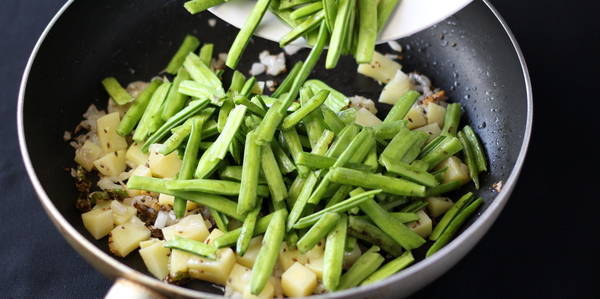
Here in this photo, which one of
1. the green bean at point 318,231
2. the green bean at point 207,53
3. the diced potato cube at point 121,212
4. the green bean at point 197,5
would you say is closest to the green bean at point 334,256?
the green bean at point 318,231

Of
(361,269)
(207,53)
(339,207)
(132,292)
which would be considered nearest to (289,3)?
(207,53)

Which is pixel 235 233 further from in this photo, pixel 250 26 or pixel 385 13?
pixel 385 13

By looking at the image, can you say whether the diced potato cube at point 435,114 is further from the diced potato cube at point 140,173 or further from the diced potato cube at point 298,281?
the diced potato cube at point 140,173

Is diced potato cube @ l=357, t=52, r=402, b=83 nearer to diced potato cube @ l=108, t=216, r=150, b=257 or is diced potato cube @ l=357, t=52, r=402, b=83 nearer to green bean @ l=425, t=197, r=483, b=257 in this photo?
green bean @ l=425, t=197, r=483, b=257

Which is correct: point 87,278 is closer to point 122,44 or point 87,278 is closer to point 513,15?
point 122,44

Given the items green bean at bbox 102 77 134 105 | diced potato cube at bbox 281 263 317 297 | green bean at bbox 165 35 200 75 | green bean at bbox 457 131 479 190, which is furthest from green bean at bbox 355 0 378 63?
green bean at bbox 102 77 134 105

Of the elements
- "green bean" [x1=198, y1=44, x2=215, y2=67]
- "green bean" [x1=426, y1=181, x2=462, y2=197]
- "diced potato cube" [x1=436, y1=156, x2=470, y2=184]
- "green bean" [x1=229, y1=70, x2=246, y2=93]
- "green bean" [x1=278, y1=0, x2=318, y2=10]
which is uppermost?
"green bean" [x1=278, y1=0, x2=318, y2=10]

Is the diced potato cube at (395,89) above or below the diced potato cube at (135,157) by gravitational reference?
above
